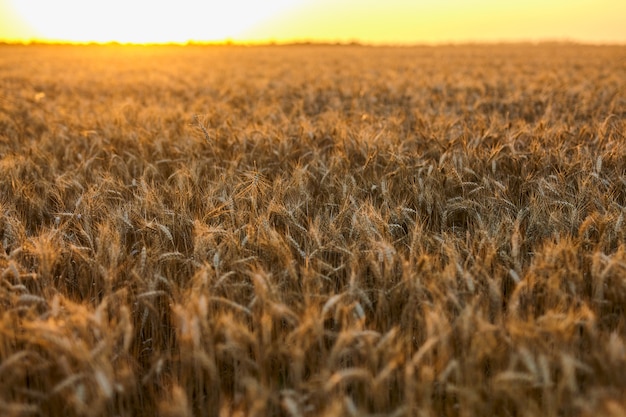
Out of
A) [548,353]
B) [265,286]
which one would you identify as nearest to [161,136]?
[265,286]

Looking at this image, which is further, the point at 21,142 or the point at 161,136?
the point at 21,142

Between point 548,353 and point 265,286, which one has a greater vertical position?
point 265,286

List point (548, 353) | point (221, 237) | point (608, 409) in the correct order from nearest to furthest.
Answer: point (608, 409) → point (548, 353) → point (221, 237)

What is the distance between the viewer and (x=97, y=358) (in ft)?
4.50

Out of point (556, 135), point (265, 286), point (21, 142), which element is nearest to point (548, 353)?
point (265, 286)

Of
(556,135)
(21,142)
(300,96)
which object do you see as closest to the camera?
(556,135)

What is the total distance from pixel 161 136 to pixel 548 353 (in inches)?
136

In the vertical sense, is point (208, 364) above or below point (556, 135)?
below

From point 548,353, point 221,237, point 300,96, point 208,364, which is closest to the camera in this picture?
point 208,364

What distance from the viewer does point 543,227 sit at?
231 centimetres

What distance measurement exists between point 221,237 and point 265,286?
2.20ft

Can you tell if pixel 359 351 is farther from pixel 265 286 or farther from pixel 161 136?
pixel 161 136

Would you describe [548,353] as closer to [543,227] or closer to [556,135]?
[543,227]

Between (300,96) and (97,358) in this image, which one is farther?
(300,96)
